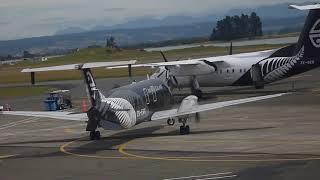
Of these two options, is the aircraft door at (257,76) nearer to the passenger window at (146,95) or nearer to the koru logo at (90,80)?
the passenger window at (146,95)

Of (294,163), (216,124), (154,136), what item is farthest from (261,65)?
(294,163)

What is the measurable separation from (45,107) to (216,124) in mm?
24829

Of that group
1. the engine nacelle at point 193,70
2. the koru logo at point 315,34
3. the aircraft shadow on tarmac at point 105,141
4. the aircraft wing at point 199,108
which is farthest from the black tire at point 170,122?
the koru logo at point 315,34

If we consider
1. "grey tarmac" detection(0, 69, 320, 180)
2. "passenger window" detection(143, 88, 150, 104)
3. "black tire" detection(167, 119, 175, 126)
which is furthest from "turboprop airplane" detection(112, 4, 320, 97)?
"passenger window" detection(143, 88, 150, 104)

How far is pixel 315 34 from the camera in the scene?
196ft

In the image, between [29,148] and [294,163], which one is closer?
[294,163]

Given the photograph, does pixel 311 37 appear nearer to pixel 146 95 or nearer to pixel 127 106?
pixel 146 95

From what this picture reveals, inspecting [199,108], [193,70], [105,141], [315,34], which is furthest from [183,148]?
[193,70]

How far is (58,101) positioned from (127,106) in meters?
27.9

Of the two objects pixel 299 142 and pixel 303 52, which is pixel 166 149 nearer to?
pixel 299 142

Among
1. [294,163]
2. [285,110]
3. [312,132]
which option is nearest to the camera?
[294,163]

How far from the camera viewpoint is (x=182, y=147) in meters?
31.1

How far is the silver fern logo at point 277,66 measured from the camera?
60531 mm

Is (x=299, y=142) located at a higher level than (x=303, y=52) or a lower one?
lower
